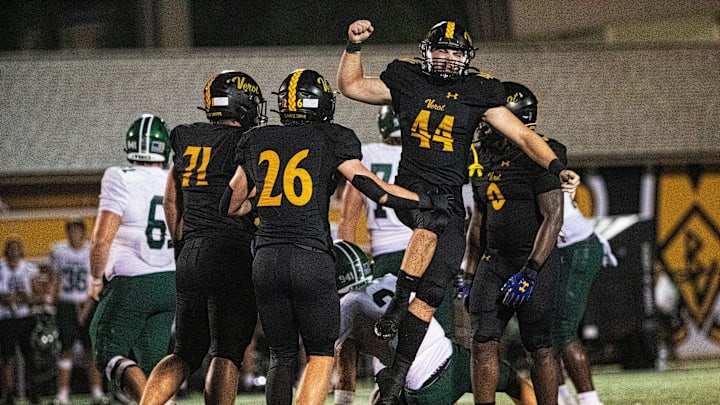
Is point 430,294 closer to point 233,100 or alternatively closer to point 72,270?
point 233,100

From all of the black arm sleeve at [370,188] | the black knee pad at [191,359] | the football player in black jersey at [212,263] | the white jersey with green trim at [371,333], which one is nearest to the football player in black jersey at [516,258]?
the white jersey with green trim at [371,333]

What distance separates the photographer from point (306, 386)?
5.21 meters

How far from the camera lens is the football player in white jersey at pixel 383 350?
5719 millimetres

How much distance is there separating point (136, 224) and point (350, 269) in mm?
1623

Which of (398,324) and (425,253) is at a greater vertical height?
(425,253)

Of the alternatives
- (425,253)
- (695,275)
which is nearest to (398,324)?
(425,253)

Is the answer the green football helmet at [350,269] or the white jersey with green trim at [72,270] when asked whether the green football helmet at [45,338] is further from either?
the green football helmet at [350,269]

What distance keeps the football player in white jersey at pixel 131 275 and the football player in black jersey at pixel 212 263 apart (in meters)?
0.73

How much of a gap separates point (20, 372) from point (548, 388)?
8089mm

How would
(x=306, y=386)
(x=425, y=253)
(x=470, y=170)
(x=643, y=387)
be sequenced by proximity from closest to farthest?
(x=306, y=386) → (x=425, y=253) → (x=470, y=170) → (x=643, y=387)

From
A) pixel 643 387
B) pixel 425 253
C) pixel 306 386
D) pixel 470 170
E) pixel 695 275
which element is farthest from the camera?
pixel 695 275

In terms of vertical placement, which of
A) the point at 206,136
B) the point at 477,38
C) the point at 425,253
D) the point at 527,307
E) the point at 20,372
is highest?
the point at 477,38

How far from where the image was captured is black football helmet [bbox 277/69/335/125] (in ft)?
17.9

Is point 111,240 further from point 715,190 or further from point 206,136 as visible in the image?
point 715,190
